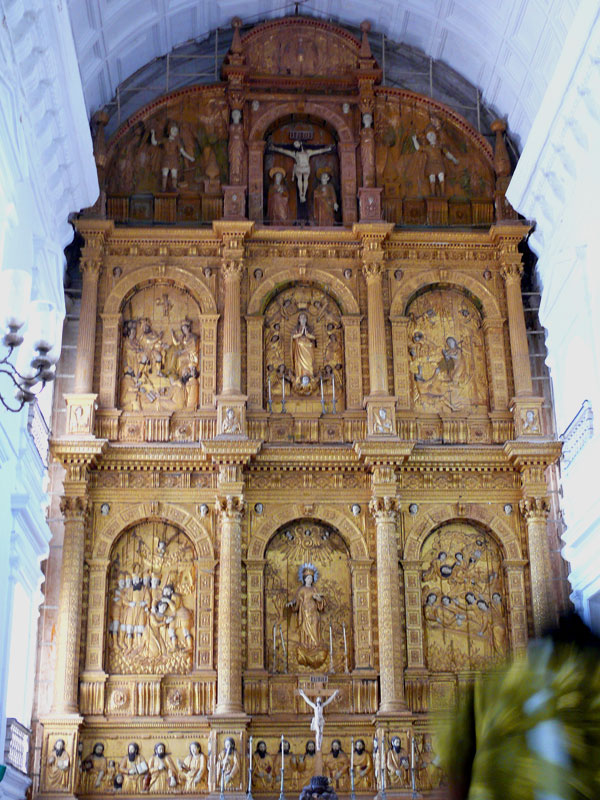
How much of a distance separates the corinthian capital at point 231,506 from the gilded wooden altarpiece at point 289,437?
0.03m

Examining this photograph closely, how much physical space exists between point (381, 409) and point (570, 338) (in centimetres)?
317

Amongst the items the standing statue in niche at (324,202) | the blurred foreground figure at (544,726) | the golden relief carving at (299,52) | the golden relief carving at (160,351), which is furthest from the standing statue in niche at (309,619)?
the blurred foreground figure at (544,726)

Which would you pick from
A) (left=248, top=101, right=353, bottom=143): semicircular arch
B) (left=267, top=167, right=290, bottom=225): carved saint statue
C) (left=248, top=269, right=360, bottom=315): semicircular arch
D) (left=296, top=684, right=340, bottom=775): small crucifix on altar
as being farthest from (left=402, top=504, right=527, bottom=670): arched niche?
(left=248, top=101, right=353, bottom=143): semicircular arch

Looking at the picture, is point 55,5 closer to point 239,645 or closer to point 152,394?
point 152,394

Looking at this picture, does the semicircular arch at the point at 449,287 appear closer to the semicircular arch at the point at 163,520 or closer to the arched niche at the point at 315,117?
the arched niche at the point at 315,117

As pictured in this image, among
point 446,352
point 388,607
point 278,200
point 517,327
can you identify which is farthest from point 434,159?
point 388,607

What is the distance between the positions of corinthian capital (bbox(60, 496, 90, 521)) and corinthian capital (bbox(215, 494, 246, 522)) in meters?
2.12

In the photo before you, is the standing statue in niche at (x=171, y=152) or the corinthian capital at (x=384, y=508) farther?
the standing statue in niche at (x=171, y=152)

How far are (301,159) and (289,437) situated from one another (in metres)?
5.40

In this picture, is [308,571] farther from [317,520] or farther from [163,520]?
[163,520]

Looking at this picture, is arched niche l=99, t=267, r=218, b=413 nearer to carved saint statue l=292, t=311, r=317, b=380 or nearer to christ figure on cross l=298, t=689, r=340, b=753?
carved saint statue l=292, t=311, r=317, b=380

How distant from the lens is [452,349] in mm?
18562

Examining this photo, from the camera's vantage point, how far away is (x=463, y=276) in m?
Result: 18.9

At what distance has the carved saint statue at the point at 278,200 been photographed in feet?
62.5
